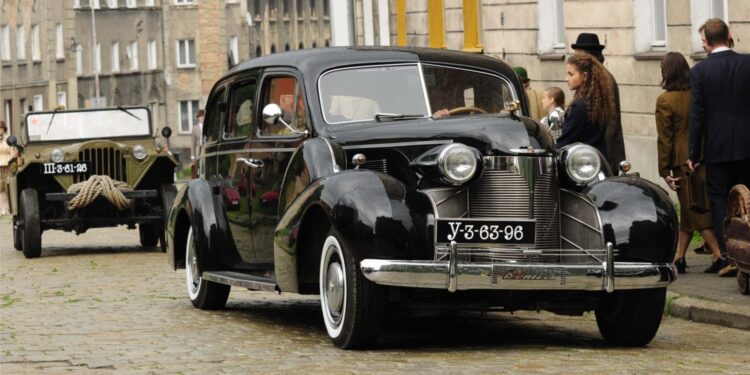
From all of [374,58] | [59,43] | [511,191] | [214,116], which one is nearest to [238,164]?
[214,116]

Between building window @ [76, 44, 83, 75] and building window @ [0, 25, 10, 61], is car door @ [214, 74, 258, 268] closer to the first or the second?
building window @ [0, 25, 10, 61]

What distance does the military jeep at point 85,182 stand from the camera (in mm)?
22594

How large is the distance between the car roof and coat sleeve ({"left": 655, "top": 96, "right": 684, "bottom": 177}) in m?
2.50

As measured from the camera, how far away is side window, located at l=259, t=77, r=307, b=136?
1212 centimetres

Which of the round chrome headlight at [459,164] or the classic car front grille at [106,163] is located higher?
the round chrome headlight at [459,164]

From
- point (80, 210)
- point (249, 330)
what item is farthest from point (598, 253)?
point (80, 210)

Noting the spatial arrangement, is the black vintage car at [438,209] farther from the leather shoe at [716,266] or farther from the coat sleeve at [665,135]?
the leather shoe at [716,266]

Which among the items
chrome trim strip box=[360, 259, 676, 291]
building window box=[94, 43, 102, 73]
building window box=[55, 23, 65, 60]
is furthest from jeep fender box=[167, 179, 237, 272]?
building window box=[94, 43, 102, 73]

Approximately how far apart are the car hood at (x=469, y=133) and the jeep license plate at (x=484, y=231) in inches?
17.5

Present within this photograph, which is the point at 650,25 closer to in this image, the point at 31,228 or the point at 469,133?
the point at 31,228

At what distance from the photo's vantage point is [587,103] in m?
13.0

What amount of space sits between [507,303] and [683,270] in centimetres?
467

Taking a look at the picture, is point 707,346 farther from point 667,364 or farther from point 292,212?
point 292,212

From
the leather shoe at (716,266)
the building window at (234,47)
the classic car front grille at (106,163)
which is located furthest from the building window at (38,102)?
the leather shoe at (716,266)
